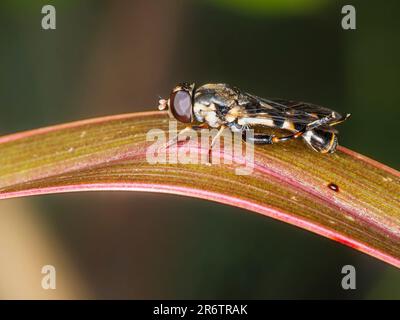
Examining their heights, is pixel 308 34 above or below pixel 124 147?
above

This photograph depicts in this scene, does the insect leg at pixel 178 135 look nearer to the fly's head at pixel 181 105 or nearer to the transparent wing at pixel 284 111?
the fly's head at pixel 181 105

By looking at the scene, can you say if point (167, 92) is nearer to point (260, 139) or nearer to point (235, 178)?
point (260, 139)

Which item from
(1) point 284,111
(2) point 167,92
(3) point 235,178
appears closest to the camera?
(3) point 235,178

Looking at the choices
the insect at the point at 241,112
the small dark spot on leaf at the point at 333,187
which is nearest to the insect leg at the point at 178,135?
the insect at the point at 241,112

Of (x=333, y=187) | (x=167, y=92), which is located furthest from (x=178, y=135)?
(x=167, y=92)

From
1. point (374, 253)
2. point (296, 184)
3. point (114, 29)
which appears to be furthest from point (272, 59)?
point (374, 253)

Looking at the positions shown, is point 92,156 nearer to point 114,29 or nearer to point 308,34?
point 114,29

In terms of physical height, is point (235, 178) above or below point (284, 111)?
below

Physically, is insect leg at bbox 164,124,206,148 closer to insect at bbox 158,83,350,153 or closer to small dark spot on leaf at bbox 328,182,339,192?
insect at bbox 158,83,350,153
